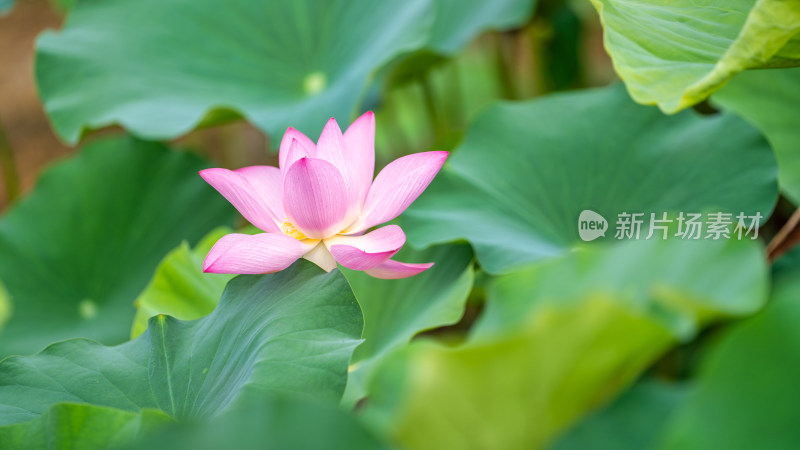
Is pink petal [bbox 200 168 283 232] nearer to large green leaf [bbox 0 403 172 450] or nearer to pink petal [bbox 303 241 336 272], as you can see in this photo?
pink petal [bbox 303 241 336 272]

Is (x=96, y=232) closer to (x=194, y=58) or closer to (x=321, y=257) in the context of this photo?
(x=194, y=58)

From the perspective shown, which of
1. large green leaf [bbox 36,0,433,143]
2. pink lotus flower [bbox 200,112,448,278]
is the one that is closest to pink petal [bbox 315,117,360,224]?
pink lotus flower [bbox 200,112,448,278]

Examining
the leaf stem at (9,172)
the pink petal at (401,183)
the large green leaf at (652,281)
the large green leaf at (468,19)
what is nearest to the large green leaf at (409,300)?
the pink petal at (401,183)

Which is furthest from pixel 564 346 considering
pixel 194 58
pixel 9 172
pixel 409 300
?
pixel 9 172

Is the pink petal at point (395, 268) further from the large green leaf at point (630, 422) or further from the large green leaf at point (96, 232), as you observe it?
the large green leaf at point (96, 232)

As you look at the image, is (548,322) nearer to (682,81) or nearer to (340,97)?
(682,81)

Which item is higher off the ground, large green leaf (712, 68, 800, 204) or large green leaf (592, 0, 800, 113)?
large green leaf (592, 0, 800, 113)

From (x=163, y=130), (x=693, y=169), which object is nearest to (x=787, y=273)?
(x=693, y=169)
